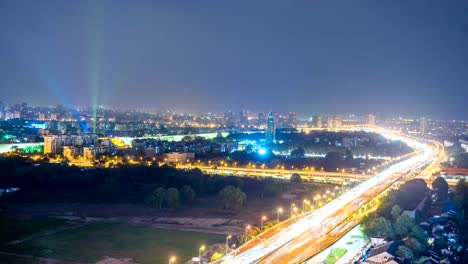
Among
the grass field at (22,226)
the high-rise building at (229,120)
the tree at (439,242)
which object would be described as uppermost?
the high-rise building at (229,120)

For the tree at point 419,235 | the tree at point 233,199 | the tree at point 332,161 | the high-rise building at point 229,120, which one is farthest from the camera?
the high-rise building at point 229,120

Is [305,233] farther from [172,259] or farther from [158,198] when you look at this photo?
[158,198]

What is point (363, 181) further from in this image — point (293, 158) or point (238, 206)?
point (293, 158)

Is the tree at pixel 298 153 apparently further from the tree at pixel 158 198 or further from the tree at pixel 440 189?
the tree at pixel 158 198

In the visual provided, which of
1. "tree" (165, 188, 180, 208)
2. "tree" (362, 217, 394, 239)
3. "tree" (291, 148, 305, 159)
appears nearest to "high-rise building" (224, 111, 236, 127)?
"tree" (291, 148, 305, 159)

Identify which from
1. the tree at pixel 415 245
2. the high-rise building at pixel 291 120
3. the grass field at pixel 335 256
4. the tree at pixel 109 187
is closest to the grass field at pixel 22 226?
the tree at pixel 109 187

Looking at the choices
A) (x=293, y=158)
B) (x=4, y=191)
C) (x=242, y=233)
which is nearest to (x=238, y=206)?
(x=242, y=233)
